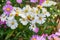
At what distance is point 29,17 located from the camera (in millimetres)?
1771

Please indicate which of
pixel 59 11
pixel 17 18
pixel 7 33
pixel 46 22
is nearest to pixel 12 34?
pixel 7 33

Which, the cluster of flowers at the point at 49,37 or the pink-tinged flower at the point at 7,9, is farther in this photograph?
the pink-tinged flower at the point at 7,9

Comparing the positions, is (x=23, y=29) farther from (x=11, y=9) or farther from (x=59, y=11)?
(x=59, y=11)

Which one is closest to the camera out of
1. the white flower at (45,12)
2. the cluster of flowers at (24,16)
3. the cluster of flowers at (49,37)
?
the cluster of flowers at (49,37)

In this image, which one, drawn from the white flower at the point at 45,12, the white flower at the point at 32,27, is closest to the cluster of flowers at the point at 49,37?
the white flower at the point at 32,27

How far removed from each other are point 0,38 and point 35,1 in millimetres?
444

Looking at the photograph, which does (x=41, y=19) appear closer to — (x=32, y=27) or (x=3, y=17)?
(x=32, y=27)

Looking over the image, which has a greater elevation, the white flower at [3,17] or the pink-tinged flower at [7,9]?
the pink-tinged flower at [7,9]

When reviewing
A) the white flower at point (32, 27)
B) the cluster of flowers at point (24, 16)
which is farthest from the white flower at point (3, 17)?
the white flower at point (32, 27)

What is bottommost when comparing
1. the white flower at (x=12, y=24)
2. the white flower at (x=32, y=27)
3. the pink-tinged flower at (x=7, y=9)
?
the white flower at (x=32, y=27)

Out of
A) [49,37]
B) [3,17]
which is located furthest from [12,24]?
[49,37]

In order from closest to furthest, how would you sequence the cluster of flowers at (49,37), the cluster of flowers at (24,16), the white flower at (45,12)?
the cluster of flowers at (49,37), the cluster of flowers at (24,16), the white flower at (45,12)

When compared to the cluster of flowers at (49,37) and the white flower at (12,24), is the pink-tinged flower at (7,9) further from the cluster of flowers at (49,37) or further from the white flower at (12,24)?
the cluster of flowers at (49,37)

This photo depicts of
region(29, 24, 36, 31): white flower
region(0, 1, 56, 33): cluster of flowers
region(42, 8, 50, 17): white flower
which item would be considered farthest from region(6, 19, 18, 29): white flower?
region(42, 8, 50, 17): white flower
